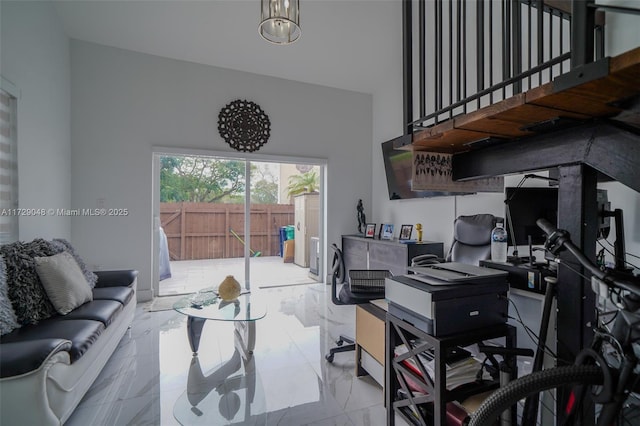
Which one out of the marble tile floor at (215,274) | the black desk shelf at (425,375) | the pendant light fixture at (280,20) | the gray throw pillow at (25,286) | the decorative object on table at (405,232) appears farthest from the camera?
the marble tile floor at (215,274)

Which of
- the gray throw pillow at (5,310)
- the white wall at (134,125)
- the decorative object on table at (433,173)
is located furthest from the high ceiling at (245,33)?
the gray throw pillow at (5,310)

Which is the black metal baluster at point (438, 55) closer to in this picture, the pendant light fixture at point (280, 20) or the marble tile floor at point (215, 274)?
the pendant light fixture at point (280, 20)

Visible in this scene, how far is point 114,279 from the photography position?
2.82 meters

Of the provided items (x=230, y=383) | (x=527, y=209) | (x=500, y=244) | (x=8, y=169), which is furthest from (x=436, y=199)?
(x=8, y=169)

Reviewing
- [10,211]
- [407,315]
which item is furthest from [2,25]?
[407,315]

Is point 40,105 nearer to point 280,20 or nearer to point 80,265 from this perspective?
point 80,265

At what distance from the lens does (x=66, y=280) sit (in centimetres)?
212

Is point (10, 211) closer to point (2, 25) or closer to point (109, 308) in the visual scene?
point (109, 308)

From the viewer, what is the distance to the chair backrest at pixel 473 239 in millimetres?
2625

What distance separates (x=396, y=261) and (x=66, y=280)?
10.1ft

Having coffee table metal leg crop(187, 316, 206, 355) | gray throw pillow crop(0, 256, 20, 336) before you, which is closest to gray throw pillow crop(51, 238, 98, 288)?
gray throw pillow crop(0, 256, 20, 336)

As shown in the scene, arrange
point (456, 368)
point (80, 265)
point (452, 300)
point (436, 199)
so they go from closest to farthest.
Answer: point (452, 300), point (456, 368), point (80, 265), point (436, 199)

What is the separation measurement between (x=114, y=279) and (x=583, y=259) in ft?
11.1

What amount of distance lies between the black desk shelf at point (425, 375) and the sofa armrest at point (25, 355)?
159 centimetres
